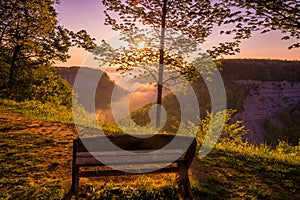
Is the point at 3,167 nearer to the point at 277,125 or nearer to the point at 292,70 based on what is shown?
the point at 277,125

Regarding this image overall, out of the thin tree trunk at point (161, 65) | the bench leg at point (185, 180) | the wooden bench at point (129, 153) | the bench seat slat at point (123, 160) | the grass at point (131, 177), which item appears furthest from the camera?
the thin tree trunk at point (161, 65)

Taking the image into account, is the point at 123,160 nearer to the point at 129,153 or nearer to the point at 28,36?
the point at 129,153

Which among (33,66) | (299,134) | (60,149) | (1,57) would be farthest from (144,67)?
(299,134)

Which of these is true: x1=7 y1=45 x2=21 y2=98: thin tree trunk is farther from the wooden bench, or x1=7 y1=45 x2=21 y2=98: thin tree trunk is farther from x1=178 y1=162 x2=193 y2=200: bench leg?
x1=178 y1=162 x2=193 y2=200: bench leg

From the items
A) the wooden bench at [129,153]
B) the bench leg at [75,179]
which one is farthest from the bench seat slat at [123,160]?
the bench leg at [75,179]

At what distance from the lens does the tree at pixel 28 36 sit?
13.8 m

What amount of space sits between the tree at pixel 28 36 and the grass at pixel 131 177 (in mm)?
7354

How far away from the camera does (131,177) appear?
482 centimetres

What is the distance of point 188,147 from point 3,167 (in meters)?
3.94

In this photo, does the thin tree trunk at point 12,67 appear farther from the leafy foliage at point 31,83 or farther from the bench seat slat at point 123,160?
the bench seat slat at point 123,160

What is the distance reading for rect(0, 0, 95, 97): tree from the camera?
45.3 feet

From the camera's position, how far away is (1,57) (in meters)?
15.4

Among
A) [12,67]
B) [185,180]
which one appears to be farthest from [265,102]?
[185,180]

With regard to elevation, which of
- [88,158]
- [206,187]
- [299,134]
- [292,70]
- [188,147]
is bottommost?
[299,134]
